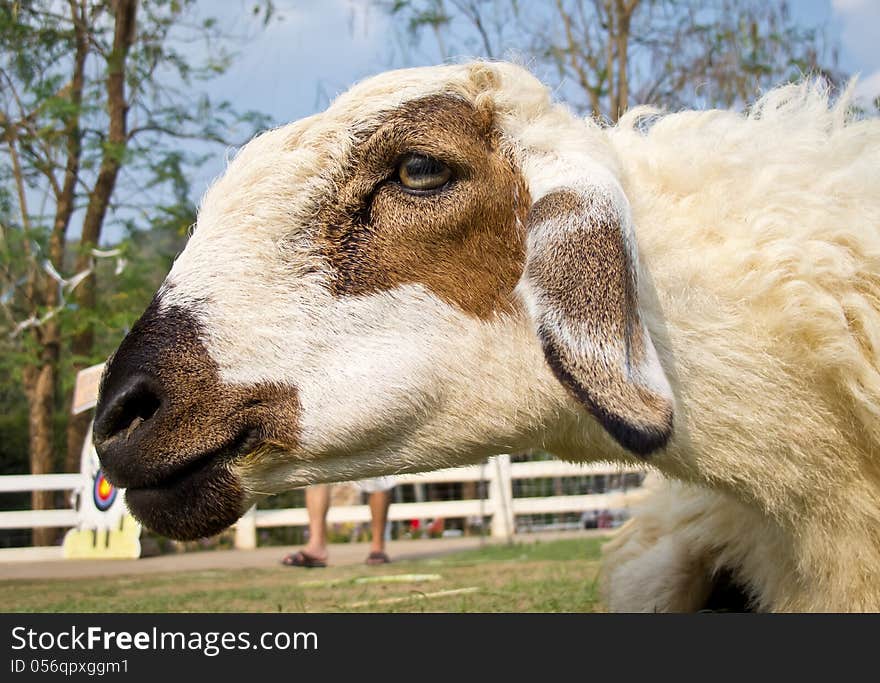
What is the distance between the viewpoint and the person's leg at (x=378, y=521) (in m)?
7.54

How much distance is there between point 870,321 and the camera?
217 cm

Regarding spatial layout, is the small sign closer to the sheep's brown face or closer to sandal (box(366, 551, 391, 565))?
sandal (box(366, 551, 391, 565))

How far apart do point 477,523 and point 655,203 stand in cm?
1148

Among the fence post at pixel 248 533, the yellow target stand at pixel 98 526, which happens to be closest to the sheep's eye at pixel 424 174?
the yellow target stand at pixel 98 526

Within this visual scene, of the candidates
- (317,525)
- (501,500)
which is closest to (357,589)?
(317,525)

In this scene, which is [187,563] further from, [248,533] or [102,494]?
[248,533]

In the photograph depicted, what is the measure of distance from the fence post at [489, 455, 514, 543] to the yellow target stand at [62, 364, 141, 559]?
470 centimetres

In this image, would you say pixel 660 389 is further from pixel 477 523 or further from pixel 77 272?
pixel 77 272

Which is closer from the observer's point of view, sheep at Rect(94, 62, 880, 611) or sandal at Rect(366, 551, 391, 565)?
sheep at Rect(94, 62, 880, 611)

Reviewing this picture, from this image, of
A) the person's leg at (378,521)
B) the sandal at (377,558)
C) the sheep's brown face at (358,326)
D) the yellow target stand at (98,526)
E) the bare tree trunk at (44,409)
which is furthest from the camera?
the bare tree trunk at (44,409)

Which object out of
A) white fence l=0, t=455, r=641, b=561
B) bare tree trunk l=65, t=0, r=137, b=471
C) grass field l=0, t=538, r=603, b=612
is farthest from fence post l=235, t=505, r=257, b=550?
grass field l=0, t=538, r=603, b=612

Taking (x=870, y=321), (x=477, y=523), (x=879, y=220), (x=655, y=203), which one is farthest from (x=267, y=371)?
(x=477, y=523)

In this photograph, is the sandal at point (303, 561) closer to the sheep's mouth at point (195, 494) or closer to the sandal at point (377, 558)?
the sandal at point (377, 558)

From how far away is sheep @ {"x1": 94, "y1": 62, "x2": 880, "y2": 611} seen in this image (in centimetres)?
198
